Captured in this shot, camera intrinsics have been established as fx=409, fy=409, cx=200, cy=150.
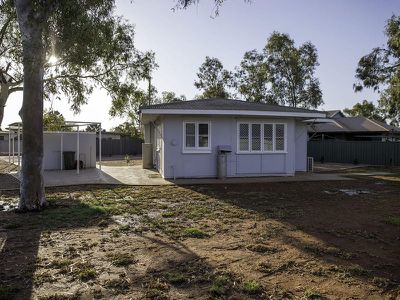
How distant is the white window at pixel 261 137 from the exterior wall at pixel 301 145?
2.56 metres

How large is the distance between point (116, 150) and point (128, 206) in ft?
102

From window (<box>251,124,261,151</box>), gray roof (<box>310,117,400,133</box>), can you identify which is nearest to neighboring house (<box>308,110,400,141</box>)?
gray roof (<box>310,117,400,133</box>)

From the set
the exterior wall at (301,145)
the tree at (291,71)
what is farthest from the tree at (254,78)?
the exterior wall at (301,145)

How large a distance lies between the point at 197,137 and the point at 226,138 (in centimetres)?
115

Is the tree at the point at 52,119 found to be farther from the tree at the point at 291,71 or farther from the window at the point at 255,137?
the tree at the point at 291,71

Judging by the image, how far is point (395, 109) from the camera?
23.3 m

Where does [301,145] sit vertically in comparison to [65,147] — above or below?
above

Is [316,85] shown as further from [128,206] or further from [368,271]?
[368,271]

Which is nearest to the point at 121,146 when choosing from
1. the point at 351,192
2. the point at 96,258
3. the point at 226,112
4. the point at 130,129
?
the point at 130,129

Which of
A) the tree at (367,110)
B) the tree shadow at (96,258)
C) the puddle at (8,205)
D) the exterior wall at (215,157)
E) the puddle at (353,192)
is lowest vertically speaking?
the tree shadow at (96,258)

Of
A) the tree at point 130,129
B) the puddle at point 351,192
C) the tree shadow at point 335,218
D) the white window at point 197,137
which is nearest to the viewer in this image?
the tree shadow at point 335,218

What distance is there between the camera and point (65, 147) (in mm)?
20938

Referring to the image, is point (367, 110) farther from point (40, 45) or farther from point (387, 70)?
point (40, 45)

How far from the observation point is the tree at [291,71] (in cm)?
3766
